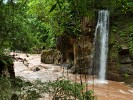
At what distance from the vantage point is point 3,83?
14.2 feet

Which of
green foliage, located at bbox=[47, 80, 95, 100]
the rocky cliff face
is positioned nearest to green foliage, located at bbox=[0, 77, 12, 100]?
green foliage, located at bbox=[47, 80, 95, 100]

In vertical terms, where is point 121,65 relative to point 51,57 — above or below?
below

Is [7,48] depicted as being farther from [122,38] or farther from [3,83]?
[122,38]

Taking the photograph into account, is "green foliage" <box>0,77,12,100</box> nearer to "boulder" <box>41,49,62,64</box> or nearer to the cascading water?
the cascading water

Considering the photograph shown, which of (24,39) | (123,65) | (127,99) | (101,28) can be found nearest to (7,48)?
(24,39)

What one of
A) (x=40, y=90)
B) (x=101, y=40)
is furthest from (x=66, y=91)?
(x=101, y=40)

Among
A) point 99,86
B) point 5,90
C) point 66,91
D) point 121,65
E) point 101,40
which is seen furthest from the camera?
point 101,40

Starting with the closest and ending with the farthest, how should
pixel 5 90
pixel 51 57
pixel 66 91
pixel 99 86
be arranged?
pixel 5 90 < pixel 66 91 < pixel 99 86 < pixel 51 57

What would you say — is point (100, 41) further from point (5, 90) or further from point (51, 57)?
point (5, 90)

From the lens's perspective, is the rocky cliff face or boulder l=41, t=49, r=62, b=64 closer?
the rocky cliff face

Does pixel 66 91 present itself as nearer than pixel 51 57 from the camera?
Yes

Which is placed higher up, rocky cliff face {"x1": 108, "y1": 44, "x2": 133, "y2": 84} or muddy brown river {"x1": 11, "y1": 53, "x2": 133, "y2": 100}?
rocky cliff face {"x1": 108, "y1": 44, "x2": 133, "y2": 84}

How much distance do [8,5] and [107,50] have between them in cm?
893

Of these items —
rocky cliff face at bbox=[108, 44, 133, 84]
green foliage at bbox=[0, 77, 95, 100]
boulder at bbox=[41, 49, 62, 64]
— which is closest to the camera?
green foliage at bbox=[0, 77, 95, 100]
